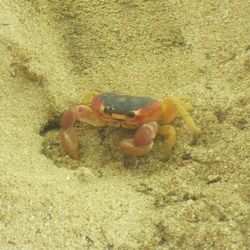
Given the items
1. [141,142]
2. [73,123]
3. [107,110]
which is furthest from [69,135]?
[141,142]

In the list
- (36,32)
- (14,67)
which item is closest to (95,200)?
(14,67)

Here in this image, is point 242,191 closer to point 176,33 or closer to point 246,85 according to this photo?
point 246,85

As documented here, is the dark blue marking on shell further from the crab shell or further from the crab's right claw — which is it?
the crab's right claw

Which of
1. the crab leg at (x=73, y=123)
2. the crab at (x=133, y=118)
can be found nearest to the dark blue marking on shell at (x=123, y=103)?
the crab at (x=133, y=118)

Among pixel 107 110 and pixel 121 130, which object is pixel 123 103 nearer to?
pixel 107 110

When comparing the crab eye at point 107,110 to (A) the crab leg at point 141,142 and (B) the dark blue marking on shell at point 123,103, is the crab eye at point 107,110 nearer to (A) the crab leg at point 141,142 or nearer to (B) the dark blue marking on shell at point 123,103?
(B) the dark blue marking on shell at point 123,103
